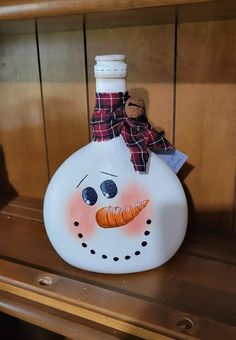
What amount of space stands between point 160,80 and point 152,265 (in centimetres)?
32

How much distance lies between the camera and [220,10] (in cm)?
52

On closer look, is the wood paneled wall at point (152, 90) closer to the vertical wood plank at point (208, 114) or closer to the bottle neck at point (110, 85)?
the vertical wood plank at point (208, 114)

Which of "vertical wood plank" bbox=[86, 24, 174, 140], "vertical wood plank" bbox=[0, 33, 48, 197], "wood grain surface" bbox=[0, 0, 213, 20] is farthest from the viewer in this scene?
"vertical wood plank" bbox=[0, 33, 48, 197]

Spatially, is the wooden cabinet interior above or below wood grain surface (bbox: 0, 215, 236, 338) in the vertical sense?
above

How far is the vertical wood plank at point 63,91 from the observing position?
0.72 meters

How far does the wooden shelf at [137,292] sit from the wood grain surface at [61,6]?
0.37 metres

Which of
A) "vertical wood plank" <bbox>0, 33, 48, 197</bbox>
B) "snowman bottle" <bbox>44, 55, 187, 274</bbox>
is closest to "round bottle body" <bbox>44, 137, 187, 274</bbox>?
"snowman bottle" <bbox>44, 55, 187, 274</bbox>

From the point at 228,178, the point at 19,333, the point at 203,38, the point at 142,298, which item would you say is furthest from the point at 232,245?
the point at 19,333

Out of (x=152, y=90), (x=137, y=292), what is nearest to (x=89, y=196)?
(x=137, y=292)

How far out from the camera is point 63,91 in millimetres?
759

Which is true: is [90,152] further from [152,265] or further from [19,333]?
[19,333]

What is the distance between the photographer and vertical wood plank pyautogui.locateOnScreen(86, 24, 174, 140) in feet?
2.11

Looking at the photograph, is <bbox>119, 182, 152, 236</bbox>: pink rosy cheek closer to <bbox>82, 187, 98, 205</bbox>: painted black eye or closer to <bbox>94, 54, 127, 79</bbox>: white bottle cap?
<bbox>82, 187, 98, 205</bbox>: painted black eye

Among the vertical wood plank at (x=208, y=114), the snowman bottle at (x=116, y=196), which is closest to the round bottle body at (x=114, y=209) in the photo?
the snowman bottle at (x=116, y=196)
